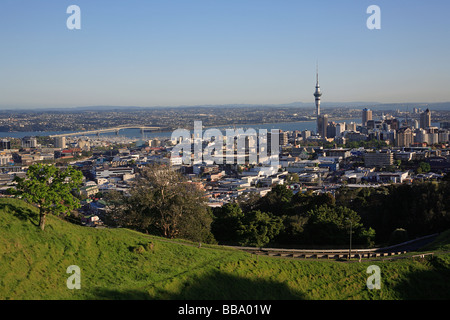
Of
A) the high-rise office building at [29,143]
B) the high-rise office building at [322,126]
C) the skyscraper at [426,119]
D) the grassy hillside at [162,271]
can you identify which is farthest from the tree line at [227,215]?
the skyscraper at [426,119]

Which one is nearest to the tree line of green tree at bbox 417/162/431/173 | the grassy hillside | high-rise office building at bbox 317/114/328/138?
the grassy hillside

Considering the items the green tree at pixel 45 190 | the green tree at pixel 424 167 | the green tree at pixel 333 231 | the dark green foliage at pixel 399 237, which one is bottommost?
the green tree at pixel 424 167

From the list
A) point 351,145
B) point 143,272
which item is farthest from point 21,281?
point 351,145

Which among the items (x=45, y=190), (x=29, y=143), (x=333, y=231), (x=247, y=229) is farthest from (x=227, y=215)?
(x=29, y=143)

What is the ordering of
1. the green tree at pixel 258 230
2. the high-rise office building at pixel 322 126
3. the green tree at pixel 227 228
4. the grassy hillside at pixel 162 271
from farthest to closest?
the high-rise office building at pixel 322 126
the green tree at pixel 227 228
the green tree at pixel 258 230
the grassy hillside at pixel 162 271

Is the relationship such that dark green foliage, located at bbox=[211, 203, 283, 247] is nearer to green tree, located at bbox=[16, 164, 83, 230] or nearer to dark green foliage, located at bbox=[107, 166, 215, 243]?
dark green foliage, located at bbox=[107, 166, 215, 243]

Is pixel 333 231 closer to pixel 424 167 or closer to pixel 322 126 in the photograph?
pixel 424 167

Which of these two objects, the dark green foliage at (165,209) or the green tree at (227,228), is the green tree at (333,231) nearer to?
the green tree at (227,228)
